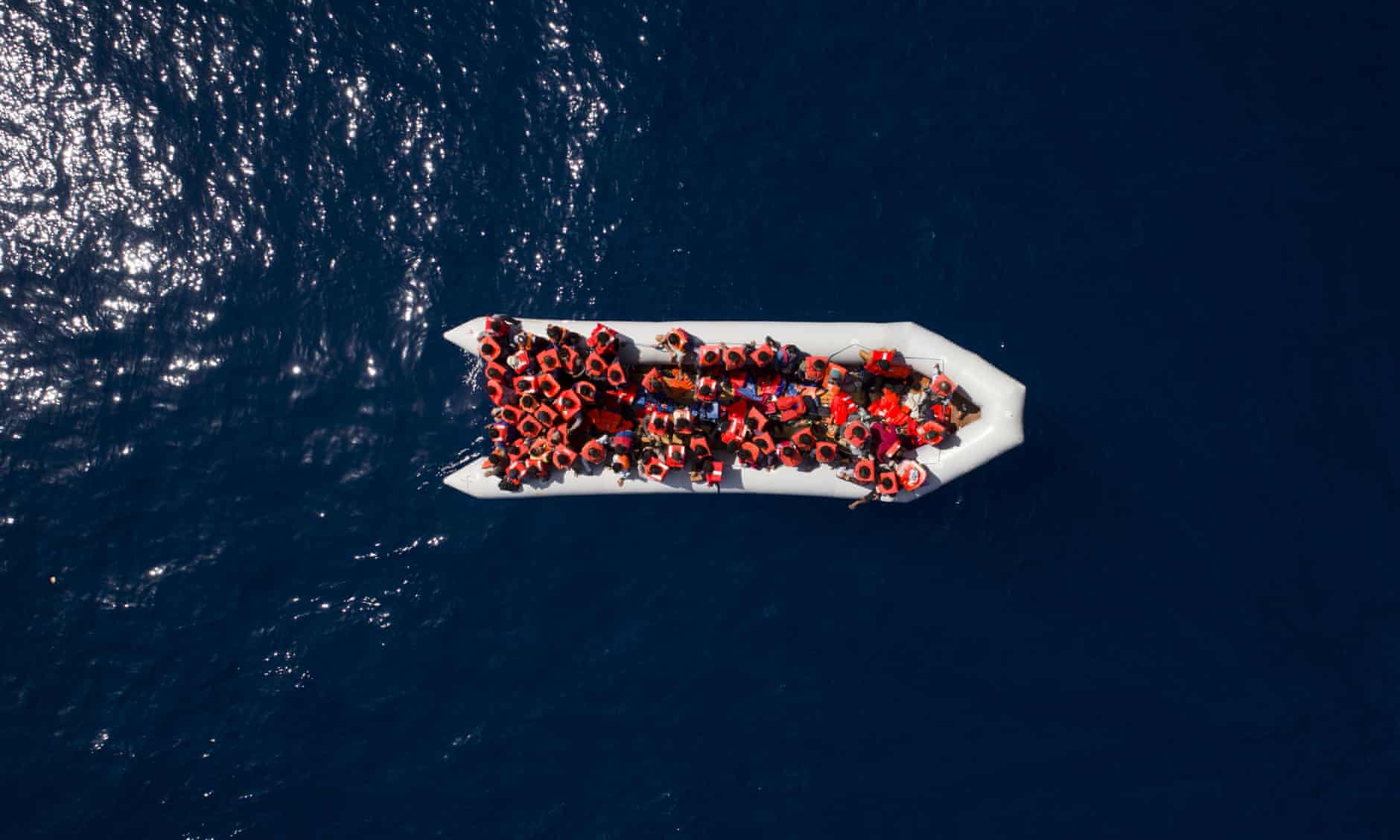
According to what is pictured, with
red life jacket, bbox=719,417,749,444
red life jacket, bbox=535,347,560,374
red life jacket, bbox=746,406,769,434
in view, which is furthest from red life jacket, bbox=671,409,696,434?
red life jacket, bbox=535,347,560,374

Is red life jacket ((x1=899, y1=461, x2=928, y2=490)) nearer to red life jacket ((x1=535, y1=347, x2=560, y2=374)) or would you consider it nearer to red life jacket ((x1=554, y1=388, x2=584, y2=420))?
red life jacket ((x1=554, y1=388, x2=584, y2=420))

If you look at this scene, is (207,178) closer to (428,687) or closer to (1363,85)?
(428,687)

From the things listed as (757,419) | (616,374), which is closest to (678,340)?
(616,374)

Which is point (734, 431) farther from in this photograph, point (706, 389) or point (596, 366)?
point (596, 366)

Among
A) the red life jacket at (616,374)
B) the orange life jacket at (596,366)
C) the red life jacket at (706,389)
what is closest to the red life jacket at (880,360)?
the red life jacket at (706,389)

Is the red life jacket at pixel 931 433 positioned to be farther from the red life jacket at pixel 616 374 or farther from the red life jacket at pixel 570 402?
the red life jacket at pixel 570 402
